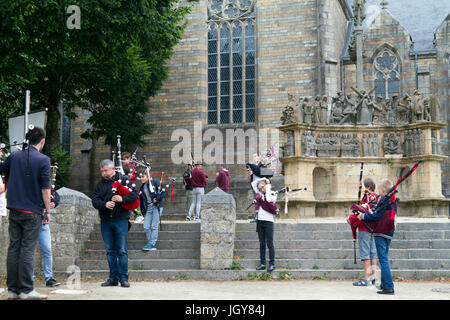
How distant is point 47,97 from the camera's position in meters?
19.9

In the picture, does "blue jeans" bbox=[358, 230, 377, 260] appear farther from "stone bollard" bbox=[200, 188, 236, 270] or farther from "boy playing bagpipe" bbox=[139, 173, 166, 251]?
"boy playing bagpipe" bbox=[139, 173, 166, 251]

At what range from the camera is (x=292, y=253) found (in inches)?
430

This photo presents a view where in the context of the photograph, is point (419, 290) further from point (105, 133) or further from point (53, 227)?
point (105, 133)

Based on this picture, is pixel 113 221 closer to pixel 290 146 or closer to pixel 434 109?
pixel 290 146

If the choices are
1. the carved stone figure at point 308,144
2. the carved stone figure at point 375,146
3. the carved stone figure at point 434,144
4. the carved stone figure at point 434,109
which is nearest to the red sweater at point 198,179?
the carved stone figure at point 308,144

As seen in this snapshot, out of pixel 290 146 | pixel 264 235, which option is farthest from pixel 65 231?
pixel 290 146

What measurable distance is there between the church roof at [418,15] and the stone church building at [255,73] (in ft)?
0.68

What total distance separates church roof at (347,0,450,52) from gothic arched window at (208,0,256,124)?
273 inches

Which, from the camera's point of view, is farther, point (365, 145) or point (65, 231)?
point (365, 145)

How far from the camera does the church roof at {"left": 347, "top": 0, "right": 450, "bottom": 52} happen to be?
2925 cm

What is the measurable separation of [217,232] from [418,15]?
80.0 ft

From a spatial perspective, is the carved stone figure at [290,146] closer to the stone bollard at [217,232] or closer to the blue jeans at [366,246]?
the stone bollard at [217,232]

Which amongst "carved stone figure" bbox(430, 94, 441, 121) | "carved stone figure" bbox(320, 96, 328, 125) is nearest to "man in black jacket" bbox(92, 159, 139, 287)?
"carved stone figure" bbox(320, 96, 328, 125)

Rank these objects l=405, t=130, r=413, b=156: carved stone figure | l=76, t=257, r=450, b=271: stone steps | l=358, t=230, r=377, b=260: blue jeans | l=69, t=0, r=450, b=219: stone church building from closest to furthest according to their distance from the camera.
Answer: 1. l=358, t=230, r=377, b=260: blue jeans
2. l=76, t=257, r=450, b=271: stone steps
3. l=405, t=130, r=413, b=156: carved stone figure
4. l=69, t=0, r=450, b=219: stone church building
